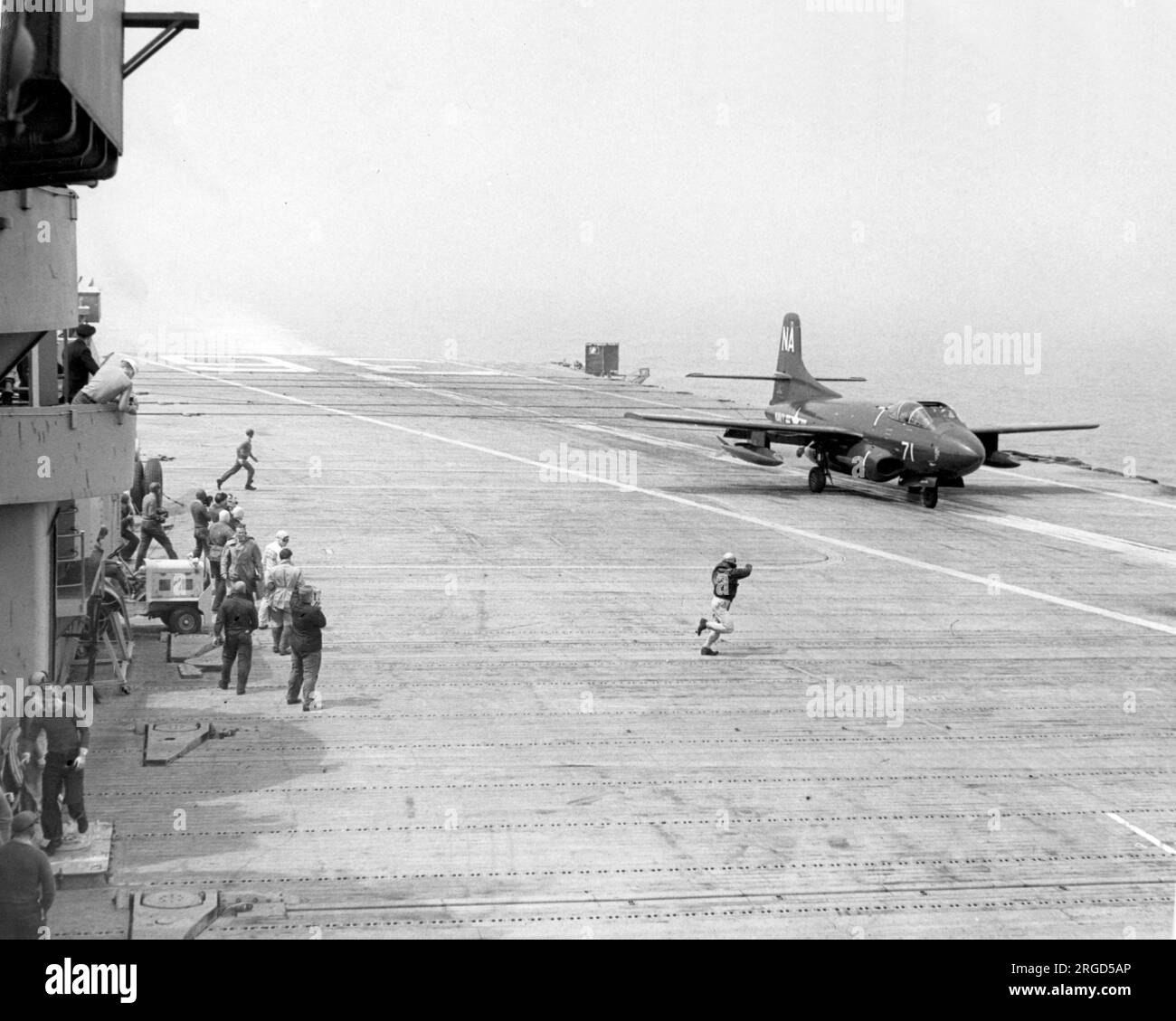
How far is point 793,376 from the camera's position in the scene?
141ft

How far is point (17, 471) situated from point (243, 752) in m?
4.23

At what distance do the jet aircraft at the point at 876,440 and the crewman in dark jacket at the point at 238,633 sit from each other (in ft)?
55.4

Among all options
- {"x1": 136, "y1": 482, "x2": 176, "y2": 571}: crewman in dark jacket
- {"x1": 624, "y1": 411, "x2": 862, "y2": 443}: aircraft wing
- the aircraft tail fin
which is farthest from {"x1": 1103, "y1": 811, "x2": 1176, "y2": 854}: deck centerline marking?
the aircraft tail fin

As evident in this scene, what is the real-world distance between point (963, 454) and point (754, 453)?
690 cm

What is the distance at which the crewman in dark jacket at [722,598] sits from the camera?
67.8 ft

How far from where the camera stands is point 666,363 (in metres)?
139

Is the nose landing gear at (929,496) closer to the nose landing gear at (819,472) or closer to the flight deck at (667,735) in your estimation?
the flight deck at (667,735)

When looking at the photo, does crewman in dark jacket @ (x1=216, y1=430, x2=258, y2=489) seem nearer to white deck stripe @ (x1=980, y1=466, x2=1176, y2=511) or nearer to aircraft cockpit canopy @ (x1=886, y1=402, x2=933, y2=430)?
aircraft cockpit canopy @ (x1=886, y1=402, x2=933, y2=430)

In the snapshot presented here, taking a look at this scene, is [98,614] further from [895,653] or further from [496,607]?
[895,653]

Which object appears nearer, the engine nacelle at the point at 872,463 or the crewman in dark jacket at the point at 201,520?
the crewman in dark jacket at the point at 201,520
